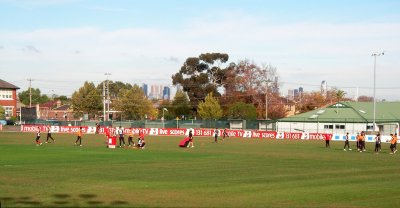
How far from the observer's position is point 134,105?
132375 millimetres

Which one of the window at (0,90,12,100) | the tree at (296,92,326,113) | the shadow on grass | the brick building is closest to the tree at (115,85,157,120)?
the brick building

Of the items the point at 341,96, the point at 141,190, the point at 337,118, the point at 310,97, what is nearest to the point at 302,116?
the point at 337,118

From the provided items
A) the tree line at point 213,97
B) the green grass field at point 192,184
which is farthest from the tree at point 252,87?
the green grass field at point 192,184

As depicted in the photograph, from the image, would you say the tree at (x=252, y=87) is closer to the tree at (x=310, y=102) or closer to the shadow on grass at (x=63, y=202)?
the tree at (x=310, y=102)

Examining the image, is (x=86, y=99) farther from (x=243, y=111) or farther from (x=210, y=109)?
(x=243, y=111)

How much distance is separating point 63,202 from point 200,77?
4116 inches

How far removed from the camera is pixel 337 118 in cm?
9038

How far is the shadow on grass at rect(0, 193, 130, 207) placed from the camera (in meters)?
15.9

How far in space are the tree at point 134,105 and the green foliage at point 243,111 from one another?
101 ft

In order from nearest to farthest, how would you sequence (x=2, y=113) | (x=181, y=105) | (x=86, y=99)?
1. (x=2, y=113)
2. (x=181, y=105)
3. (x=86, y=99)

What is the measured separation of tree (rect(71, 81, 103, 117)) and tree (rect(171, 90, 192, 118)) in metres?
20.0

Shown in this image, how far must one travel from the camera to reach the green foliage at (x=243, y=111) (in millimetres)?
106750

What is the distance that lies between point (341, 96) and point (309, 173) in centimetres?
12275

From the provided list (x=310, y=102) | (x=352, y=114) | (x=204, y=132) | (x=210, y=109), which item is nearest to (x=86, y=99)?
(x=210, y=109)
